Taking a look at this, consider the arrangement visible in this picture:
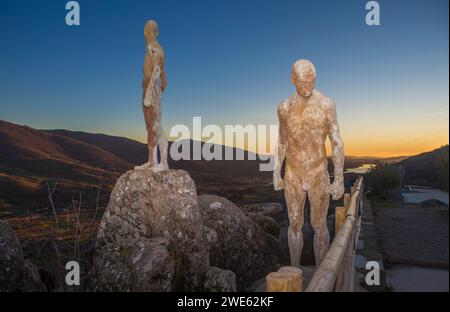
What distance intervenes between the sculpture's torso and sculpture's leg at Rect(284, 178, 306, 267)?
10 cm

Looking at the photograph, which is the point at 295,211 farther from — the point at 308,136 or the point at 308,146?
the point at 308,136

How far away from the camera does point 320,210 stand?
13.5ft

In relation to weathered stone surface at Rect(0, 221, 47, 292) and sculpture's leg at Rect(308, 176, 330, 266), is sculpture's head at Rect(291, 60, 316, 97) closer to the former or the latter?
sculpture's leg at Rect(308, 176, 330, 266)

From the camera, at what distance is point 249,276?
239 inches

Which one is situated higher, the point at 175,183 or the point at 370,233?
the point at 175,183

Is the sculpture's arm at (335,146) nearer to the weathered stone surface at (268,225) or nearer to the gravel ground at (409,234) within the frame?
the gravel ground at (409,234)

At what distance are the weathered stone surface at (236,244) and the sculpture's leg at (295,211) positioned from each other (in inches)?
76.8

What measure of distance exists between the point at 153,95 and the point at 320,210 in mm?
2799

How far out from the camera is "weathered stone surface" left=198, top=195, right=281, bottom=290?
600 cm

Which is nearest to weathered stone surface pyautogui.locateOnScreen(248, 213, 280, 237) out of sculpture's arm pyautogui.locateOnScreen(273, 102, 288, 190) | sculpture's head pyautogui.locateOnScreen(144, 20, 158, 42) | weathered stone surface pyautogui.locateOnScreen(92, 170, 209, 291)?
weathered stone surface pyautogui.locateOnScreen(92, 170, 209, 291)

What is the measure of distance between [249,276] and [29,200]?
222 inches

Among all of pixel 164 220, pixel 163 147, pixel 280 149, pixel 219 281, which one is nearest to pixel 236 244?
pixel 219 281
